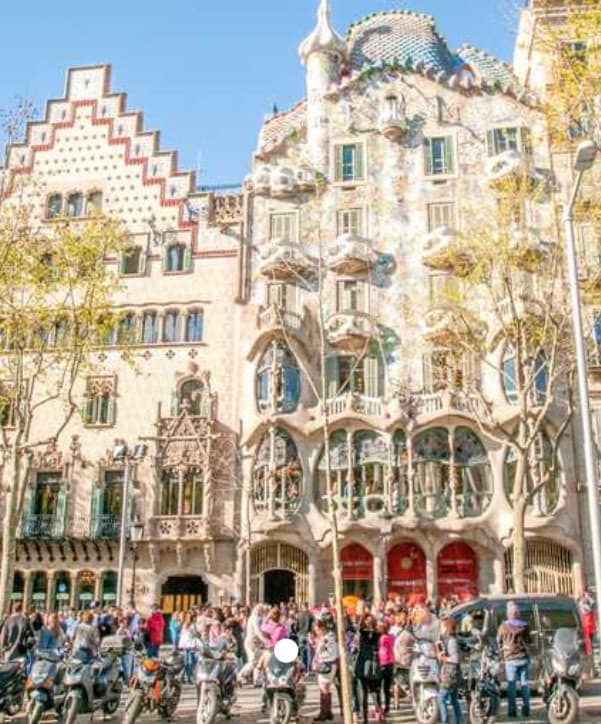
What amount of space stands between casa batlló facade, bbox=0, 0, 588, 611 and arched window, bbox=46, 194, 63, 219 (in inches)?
2.8

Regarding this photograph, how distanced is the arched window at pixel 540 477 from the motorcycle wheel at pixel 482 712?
1598cm

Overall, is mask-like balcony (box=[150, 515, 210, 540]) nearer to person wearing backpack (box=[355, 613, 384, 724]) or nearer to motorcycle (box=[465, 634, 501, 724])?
person wearing backpack (box=[355, 613, 384, 724])

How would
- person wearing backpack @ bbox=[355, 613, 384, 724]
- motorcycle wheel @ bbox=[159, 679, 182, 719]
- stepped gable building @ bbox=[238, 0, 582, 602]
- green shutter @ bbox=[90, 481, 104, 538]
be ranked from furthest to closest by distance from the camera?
green shutter @ bbox=[90, 481, 104, 538], stepped gable building @ bbox=[238, 0, 582, 602], motorcycle wheel @ bbox=[159, 679, 182, 719], person wearing backpack @ bbox=[355, 613, 384, 724]

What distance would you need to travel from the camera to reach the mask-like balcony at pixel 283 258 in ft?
105

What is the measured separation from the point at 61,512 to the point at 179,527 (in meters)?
5.22

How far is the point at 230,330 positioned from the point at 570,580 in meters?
16.6

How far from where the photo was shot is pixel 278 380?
30422 mm

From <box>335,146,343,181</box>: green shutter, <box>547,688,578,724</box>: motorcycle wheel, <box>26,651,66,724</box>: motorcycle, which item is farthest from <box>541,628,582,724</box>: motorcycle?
<box>335,146,343,181</box>: green shutter

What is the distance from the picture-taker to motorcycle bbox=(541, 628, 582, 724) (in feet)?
38.4

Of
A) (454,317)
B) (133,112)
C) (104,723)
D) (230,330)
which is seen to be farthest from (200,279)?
(104,723)

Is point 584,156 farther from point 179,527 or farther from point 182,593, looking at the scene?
point 182,593

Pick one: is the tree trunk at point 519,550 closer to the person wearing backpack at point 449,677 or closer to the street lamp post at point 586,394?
the person wearing backpack at point 449,677

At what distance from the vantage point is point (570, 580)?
27969mm

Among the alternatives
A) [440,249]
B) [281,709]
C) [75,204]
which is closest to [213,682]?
[281,709]
